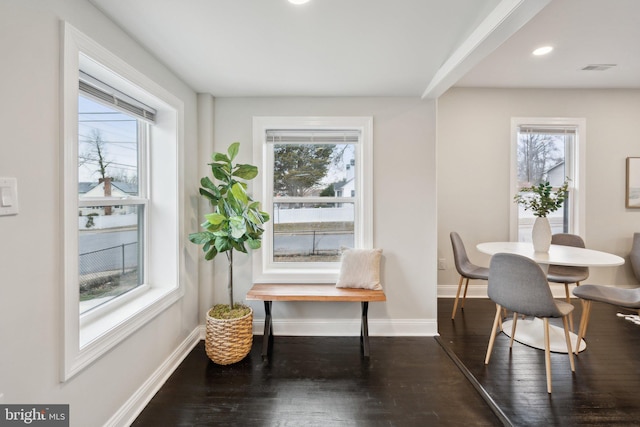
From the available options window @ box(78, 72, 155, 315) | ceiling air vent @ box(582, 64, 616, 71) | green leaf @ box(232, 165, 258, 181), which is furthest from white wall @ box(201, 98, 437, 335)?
ceiling air vent @ box(582, 64, 616, 71)

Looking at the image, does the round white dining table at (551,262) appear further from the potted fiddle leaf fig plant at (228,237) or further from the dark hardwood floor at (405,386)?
the potted fiddle leaf fig plant at (228,237)

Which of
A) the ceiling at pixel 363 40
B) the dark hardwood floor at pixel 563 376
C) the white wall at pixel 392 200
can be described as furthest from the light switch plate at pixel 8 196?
the dark hardwood floor at pixel 563 376

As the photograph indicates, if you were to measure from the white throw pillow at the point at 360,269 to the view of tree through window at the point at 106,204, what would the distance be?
1.70 metres

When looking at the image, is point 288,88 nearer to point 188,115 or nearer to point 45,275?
point 188,115

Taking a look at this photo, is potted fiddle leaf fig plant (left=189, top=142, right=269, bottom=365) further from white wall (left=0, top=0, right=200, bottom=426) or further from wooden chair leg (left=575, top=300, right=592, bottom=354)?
wooden chair leg (left=575, top=300, right=592, bottom=354)

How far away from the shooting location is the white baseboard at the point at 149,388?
1.65 m

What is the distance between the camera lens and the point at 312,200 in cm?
292

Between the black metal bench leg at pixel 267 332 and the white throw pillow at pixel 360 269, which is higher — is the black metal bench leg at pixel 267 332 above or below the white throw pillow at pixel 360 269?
below

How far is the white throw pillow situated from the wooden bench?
0.06m

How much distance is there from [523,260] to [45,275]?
109 inches

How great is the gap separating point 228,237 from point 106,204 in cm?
83

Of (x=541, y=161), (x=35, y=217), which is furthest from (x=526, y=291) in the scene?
(x=35, y=217)

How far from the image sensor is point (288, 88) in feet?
8.43

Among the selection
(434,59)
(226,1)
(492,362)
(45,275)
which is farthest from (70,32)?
(492,362)
